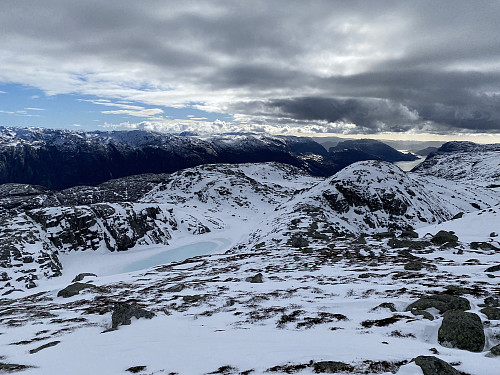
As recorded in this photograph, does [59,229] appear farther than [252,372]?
Yes

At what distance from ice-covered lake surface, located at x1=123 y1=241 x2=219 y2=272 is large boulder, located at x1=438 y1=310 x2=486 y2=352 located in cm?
8321

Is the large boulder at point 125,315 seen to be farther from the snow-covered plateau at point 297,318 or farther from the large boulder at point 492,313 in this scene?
the large boulder at point 492,313

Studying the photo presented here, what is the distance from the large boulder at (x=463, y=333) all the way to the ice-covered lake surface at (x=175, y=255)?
8321cm

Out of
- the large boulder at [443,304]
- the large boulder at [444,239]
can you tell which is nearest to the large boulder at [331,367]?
the large boulder at [443,304]

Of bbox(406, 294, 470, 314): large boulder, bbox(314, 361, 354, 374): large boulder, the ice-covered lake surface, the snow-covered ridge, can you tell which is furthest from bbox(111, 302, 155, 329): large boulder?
the ice-covered lake surface

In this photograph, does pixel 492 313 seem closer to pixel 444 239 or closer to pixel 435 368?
pixel 435 368

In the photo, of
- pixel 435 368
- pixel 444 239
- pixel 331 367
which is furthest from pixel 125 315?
pixel 444 239

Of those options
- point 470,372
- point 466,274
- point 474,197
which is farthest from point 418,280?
point 474,197

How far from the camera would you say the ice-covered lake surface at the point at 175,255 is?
280ft

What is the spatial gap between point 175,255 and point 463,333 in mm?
93677

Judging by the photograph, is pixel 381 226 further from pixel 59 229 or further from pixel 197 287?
pixel 59 229

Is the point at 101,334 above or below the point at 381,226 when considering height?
above

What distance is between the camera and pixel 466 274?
25.5 meters

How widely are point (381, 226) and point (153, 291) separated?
9393cm
